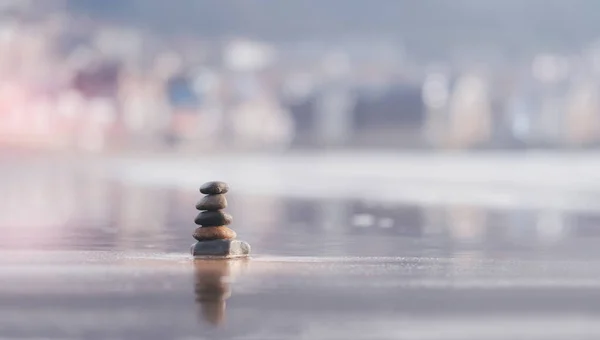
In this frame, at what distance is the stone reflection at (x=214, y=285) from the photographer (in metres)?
5.00

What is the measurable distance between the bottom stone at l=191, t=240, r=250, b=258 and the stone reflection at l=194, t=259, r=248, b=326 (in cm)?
10

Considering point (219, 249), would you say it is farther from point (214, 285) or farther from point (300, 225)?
point (300, 225)

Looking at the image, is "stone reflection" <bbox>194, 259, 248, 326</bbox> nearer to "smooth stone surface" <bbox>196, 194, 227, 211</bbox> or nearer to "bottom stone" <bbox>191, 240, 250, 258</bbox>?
"bottom stone" <bbox>191, 240, 250, 258</bbox>

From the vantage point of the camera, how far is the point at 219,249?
24.3 feet

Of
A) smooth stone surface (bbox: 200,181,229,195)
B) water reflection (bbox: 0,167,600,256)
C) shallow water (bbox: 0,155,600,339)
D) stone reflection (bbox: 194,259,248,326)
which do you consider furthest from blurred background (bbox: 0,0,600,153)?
stone reflection (bbox: 194,259,248,326)

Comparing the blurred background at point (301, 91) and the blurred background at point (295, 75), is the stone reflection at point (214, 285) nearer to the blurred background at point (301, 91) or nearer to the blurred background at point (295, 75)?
the blurred background at point (301, 91)

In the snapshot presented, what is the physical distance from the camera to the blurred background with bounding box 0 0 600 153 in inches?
1580

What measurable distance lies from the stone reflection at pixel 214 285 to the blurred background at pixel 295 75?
32.3 meters

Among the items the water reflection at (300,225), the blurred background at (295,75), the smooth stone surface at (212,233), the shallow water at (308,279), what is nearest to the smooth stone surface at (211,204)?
the smooth stone surface at (212,233)

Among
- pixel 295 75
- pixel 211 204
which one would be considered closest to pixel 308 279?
pixel 211 204

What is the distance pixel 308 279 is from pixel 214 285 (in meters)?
0.51

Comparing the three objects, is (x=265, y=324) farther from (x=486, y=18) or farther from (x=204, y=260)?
(x=486, y=18)

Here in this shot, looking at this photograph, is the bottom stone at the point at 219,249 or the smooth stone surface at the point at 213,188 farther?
the smooth stone surface at the point at 213,188

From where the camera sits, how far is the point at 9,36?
40750 millimetres
